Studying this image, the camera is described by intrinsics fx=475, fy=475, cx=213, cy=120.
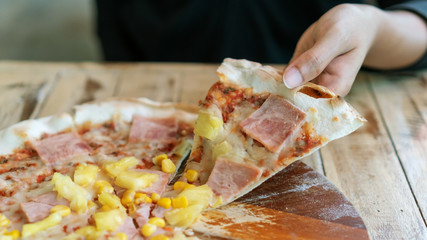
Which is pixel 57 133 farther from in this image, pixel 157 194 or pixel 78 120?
pixel 157 194

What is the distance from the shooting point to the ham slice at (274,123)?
213cm

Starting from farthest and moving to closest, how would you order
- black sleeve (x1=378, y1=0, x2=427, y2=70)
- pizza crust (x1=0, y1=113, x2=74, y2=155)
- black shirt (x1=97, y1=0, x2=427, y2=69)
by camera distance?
1. black shirt (x1=97, y1=0, x2=427, y2=69)
2. black sleeve (x1=378, y1=0, x2=427, y2=70)
3. pizza crust (x1=0, y1=113, x2=74, y2=155)

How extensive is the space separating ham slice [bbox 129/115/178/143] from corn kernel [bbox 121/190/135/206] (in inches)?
20.2

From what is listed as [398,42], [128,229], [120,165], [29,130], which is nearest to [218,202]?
[128,229]

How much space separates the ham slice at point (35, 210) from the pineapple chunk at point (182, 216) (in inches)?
19.6

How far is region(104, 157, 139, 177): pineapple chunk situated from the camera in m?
2.23

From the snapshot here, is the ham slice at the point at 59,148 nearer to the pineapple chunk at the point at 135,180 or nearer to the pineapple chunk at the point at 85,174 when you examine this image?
the pineapple chunk at the point at 85,174

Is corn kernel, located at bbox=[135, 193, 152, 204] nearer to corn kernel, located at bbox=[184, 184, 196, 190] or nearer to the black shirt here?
corn kernel, located at bbox=[184, 184, 196, 190]

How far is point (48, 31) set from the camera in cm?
719

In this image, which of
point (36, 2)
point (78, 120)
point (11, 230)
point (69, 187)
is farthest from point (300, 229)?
point (36, 2)

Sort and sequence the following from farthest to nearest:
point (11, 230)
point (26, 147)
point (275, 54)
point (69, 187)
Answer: point (275, 54) → point (26, 147) → point (69, 187) → point (11, 230)

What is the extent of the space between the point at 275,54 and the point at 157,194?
2163 millimetres

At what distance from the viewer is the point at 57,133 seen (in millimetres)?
2562

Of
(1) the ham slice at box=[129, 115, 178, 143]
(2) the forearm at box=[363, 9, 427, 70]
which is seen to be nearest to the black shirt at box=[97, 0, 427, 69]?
(2) the forearm at box=[363, 9, 427, 70]
